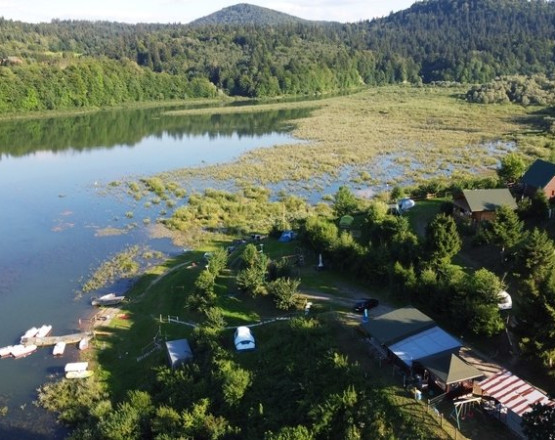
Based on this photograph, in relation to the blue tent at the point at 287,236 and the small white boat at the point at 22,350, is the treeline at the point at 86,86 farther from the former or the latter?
the small white boat at the point at 22,350

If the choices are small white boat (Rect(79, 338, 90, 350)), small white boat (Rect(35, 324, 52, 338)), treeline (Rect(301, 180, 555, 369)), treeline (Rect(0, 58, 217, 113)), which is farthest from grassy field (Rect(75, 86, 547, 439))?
treeline (Rect(0, 58, 217, 113))

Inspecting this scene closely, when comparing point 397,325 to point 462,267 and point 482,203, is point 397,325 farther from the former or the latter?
point 482,203

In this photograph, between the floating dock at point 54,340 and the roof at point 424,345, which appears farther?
the floating dock at point 54,340

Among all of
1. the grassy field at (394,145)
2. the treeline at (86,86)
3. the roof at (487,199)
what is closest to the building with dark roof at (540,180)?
the roof at (487,199)

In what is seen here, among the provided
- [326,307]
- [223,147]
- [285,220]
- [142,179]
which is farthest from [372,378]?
[223,147]

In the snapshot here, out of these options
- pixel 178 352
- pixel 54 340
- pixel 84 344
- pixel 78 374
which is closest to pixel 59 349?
pixel 54 340

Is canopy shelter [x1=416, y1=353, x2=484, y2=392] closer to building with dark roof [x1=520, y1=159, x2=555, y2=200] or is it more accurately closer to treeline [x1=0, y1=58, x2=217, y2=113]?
building with dark roof [x1=520, y1=159, x2=555, y2=200]
